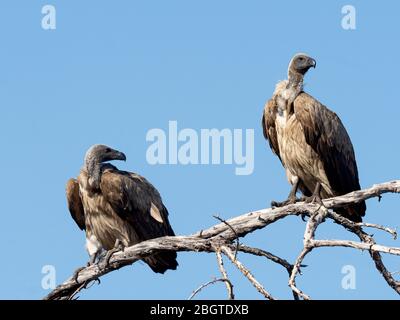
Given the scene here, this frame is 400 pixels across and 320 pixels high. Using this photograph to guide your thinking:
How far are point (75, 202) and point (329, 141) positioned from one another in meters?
3.42

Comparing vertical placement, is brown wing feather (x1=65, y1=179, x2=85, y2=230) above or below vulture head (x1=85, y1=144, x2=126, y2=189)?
below

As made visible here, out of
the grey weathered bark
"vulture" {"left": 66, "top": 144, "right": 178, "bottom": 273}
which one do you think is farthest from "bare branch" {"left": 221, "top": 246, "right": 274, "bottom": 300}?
"vulture" {"left": 66, "top": 144, "right": 178, "bottom": 273}

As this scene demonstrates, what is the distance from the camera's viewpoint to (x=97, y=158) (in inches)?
656

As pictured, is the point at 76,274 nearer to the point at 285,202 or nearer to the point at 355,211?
the point at 285,202

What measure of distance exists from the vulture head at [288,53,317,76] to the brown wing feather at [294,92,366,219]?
1.81 ft

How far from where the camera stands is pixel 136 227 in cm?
1639

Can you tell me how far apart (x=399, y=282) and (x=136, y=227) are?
430 cm

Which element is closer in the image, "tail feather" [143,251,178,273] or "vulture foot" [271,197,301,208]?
"vulture foot" [271,197,301,208]

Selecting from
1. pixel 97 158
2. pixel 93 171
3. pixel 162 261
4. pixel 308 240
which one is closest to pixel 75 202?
pixel 93 171

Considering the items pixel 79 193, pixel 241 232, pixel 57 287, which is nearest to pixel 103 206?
pixel 79 193

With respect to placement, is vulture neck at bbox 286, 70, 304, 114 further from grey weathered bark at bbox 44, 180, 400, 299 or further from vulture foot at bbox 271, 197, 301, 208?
grey weathered bark at bbox 44, 180, 400, 299

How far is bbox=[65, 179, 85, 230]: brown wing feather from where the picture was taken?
54.2 ft
